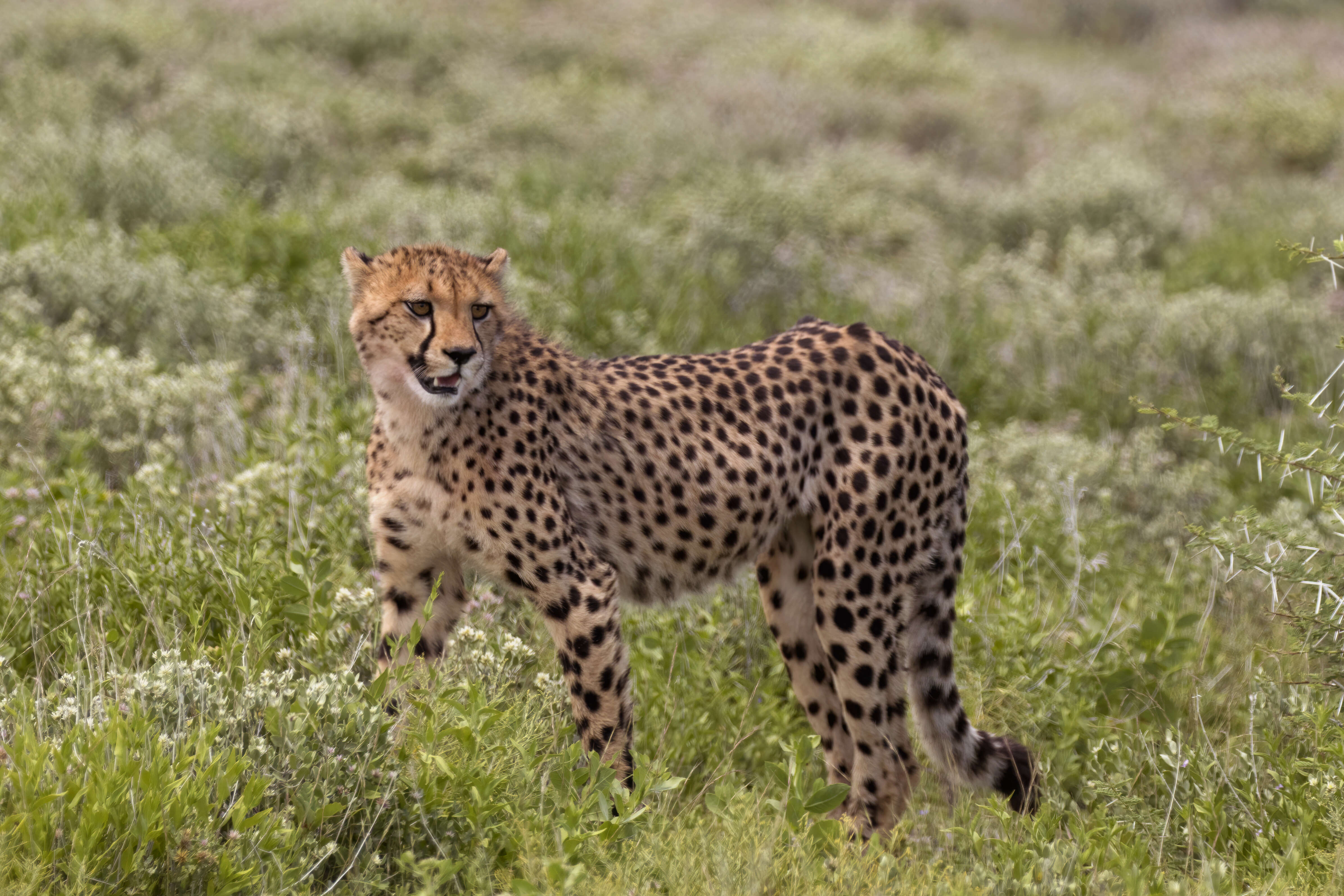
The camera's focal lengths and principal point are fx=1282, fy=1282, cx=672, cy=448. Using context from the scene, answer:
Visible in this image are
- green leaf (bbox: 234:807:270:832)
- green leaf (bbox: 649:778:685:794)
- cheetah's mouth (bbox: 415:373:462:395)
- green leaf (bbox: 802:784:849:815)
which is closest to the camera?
green leaf (bbox: 234:807:270:832)

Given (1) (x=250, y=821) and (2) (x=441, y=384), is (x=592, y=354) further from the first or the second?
(1) (x=250, y=821)

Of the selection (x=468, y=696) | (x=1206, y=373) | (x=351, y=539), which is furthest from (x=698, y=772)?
(x=1206, y=373)

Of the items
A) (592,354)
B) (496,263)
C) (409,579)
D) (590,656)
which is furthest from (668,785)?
(592,354)

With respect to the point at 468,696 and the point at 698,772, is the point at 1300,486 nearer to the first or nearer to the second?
the point at 698,772

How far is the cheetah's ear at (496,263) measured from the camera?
3574 millimetres

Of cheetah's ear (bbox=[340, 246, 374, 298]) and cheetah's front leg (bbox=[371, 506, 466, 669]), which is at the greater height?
cheetah's ear (bbox=[340, 246, 374, 298])

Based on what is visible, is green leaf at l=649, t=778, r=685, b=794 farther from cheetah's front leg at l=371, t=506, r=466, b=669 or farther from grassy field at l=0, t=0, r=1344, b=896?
cheetah's front leg at l=371, t=506, r=466, b=669

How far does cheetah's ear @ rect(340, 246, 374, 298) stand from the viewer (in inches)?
138

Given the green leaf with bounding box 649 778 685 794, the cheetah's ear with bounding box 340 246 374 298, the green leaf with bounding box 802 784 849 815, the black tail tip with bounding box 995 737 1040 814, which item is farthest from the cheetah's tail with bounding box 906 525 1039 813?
the cheetah's ear with bounding box 340 246 374 298

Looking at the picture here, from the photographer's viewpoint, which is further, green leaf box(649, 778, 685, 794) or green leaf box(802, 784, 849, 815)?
green leaf box(802, 784, 849, 815)

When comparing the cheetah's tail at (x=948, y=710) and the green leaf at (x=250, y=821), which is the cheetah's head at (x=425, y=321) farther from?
the cheetah's tail at (x=948, y=710)

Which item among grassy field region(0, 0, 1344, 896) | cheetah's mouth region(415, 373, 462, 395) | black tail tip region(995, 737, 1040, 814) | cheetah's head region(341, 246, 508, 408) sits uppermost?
cheetah's head region(341, 246, 508, 408)

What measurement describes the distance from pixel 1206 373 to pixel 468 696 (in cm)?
586

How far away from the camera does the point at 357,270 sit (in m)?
3.53
